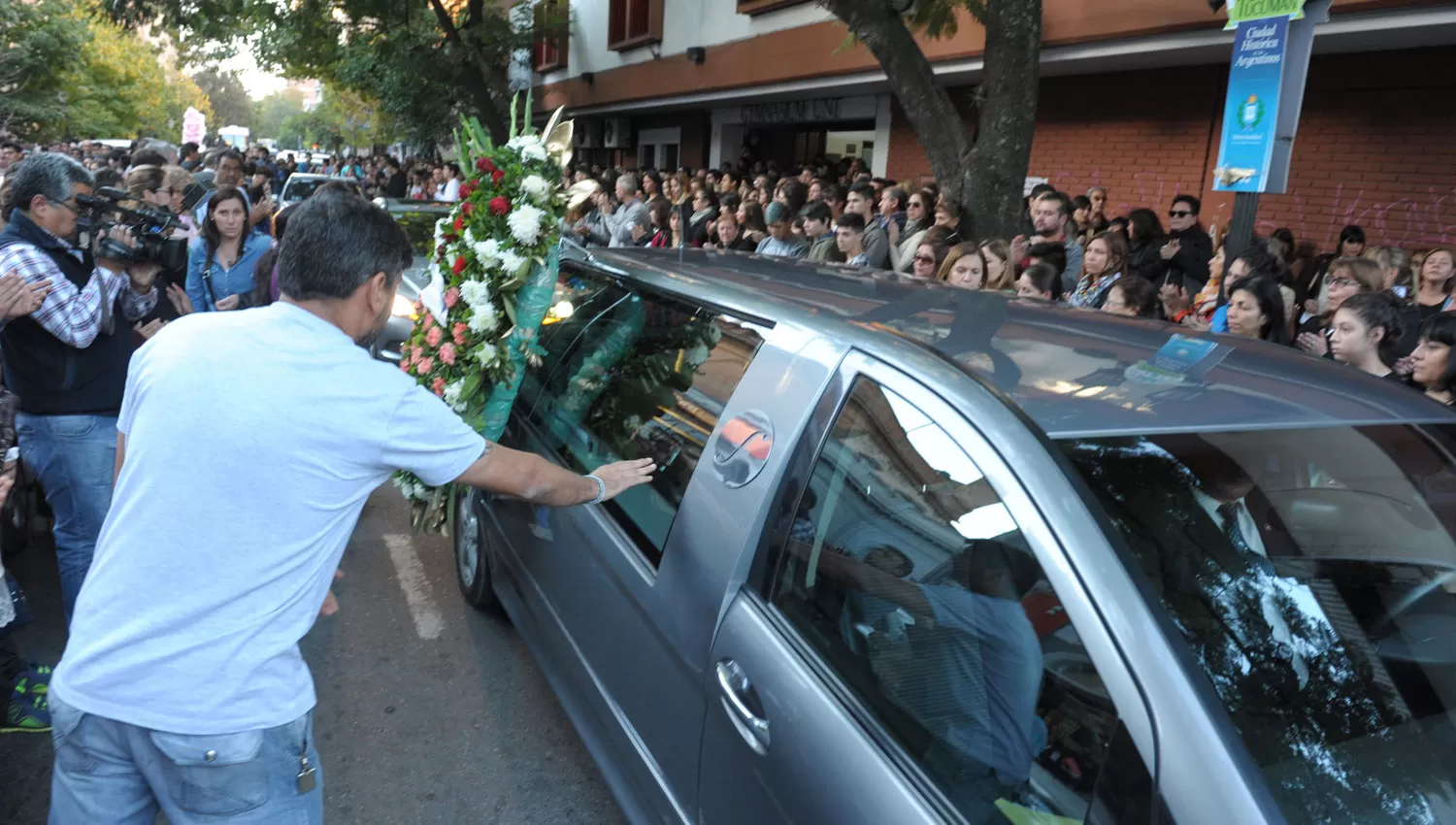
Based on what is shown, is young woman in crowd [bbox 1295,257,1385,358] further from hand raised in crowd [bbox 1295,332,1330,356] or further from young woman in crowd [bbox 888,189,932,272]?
young woman in crowd [bbox 888,189,932,272]

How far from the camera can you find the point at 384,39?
22.2 meters

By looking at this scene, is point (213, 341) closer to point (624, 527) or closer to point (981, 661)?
point (624, 527)

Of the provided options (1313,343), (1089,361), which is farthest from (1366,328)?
(1089,361)

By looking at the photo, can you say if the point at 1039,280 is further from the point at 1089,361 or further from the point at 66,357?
the point at 66,357

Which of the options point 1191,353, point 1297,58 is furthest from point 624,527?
point 1297,58

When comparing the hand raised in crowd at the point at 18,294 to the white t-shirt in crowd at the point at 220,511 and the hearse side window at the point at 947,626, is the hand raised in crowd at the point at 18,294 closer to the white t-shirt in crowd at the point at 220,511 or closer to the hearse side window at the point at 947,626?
the white t-shirt in crowd at the point at 220,511

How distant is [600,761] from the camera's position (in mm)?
2760

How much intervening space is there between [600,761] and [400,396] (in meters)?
1.42

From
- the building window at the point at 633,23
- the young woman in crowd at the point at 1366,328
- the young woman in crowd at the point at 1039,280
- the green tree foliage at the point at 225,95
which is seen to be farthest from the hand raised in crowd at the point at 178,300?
the green tree foliage at the point at 225,95

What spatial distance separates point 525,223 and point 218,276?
2779mm

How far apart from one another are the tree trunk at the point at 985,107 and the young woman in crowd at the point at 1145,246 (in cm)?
107

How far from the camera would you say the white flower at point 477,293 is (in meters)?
3.59

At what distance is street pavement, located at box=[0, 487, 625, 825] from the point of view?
3.08m

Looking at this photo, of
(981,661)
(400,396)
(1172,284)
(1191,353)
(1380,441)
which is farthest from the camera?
(1172,284)
